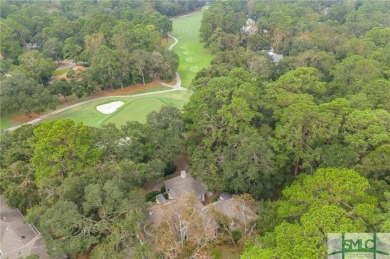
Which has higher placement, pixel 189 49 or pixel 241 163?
pixel 241 163

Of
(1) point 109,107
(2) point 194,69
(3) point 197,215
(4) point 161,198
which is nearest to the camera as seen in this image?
(3) point 197,215

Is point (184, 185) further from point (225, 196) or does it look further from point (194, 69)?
point (194, 69)

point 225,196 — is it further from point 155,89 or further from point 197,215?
point 155,89

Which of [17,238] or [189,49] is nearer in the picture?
[17,238]

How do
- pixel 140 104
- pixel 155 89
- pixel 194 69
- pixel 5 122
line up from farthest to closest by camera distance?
pixel 194 69
pixel 155 89
pixel 140 104
pixel 5 122

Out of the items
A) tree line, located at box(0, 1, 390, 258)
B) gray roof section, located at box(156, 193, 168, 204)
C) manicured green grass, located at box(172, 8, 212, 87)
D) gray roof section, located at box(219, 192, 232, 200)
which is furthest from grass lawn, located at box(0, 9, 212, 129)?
gray roof section, located at box(219, 192, 232, 200)

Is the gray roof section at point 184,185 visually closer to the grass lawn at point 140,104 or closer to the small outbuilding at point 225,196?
the small outbuilding at point 225,196

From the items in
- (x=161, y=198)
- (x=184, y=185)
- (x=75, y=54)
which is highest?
(x=75, y=54)

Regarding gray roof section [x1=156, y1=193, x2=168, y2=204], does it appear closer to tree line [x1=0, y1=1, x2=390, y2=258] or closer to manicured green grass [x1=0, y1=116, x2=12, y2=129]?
tree line [x1=0, y1=1, x2=390, y2=258]

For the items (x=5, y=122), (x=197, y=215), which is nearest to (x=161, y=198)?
(x=197, y=215)
